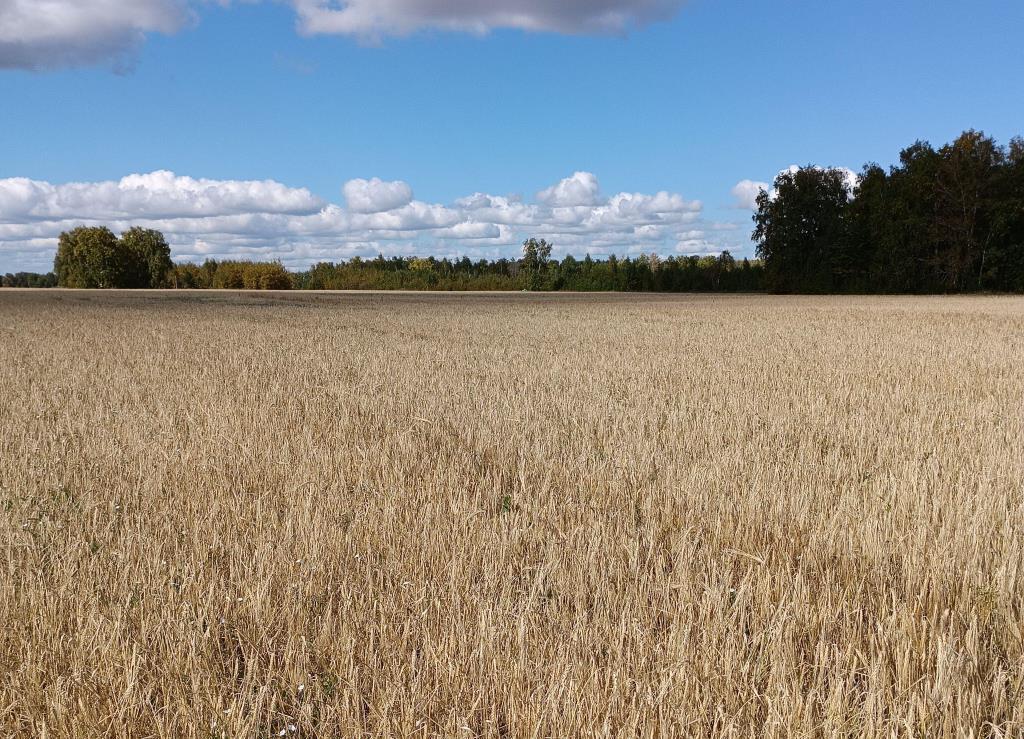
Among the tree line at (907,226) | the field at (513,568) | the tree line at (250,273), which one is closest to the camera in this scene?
the field at (513,568)

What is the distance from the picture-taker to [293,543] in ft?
11.5

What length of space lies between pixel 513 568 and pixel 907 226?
60647mm

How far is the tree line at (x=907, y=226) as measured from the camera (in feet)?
172

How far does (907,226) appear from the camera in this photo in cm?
5484

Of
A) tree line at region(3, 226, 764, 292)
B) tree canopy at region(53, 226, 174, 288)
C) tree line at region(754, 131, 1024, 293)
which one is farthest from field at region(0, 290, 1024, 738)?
tree canopy at region(53, 226, 174, 288)

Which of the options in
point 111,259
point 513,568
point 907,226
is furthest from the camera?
point 111,259

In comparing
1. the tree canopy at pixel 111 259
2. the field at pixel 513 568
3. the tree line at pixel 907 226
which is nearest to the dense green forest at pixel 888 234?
the tree line at pixel 907 226

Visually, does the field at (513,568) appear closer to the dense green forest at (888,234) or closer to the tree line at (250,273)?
the dense green forest at (888,234)

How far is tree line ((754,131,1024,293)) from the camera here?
172ft

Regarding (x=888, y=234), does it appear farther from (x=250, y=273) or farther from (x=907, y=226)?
(x=250, y=273)

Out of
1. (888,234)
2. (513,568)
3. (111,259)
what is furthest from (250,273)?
(513,568)

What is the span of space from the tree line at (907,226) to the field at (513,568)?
5382 cm

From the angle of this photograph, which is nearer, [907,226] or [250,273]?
[907,226]

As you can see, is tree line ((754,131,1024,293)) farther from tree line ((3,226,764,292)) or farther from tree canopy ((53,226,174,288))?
tree canopy ((53,226,174,288))
